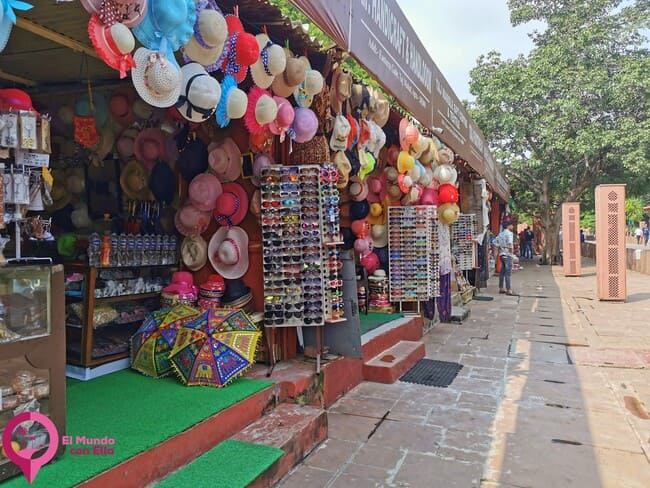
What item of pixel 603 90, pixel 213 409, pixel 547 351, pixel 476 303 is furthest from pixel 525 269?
pixel 213 409

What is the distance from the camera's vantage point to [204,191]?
13.8 ft

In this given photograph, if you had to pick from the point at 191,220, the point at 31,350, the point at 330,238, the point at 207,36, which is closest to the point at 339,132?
the point at 330,238

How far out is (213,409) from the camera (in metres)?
3.14

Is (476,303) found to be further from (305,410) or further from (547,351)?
(305,410)

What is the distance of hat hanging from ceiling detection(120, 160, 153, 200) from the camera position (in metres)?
4.59

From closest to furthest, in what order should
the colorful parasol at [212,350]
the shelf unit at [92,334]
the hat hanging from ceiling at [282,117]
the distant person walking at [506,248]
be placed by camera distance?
the colorful parasol at [212,350] < the shelf unit at [92,334] < the hat hanging from ceiling at [282,117] < the distant person walking at [506,248]

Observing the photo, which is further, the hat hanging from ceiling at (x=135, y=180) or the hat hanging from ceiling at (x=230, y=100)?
the hat hanging from ceiling at (x=135, y=180)

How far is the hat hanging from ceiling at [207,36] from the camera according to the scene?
9.43 feet

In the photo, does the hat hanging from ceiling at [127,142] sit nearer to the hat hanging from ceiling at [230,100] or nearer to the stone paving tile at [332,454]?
the hat hanging from ceiling at [230,100]

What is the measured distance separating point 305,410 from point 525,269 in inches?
739

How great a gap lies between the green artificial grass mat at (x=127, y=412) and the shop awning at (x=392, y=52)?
248cm

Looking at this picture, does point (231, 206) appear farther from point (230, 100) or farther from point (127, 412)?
point (127, 412)

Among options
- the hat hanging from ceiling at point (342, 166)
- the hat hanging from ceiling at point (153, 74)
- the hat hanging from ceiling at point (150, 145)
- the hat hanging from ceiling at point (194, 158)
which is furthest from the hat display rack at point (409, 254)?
the hat hanging from ceiling at point (153, 74)

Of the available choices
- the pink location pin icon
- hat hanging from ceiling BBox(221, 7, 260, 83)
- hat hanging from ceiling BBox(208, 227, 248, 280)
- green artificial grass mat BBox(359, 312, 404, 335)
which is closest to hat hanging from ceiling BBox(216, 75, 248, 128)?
hat hanging from ceiling BBox(221, 7, 260, 83)
